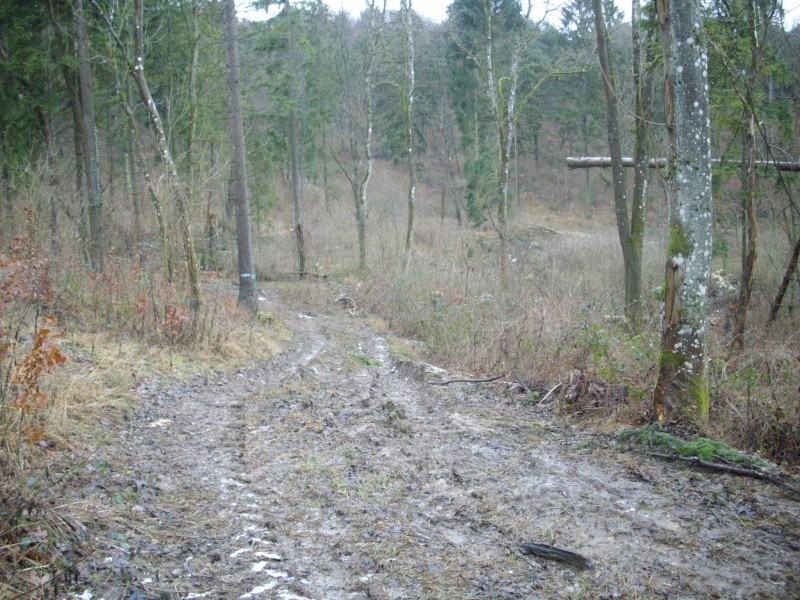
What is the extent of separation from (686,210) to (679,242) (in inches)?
12.2

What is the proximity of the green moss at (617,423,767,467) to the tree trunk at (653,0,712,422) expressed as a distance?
29 cm

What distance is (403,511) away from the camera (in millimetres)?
4957

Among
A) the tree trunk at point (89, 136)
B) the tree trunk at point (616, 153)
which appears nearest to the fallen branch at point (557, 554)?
the tree trunk at point (616, 153)

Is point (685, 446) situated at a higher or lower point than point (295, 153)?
lower

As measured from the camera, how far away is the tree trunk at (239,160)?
1412 cm

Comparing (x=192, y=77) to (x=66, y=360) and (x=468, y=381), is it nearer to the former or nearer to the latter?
(x=468, y=381)

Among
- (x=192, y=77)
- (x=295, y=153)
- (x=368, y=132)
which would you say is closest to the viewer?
(x=192, y=77)

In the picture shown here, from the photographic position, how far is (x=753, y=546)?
4156 mm

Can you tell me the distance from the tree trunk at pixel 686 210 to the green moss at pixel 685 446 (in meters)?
0.29

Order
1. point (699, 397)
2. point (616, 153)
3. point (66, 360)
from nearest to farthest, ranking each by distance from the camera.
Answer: point (699, 397) → point (66, 360) → point (616, 153)

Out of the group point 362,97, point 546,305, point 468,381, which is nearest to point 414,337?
point 546,305

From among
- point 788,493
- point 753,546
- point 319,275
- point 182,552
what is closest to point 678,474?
point 788,493

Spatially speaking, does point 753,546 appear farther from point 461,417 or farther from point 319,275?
point 319,275

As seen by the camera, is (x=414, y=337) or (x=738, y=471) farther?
(x=414, y=337)
